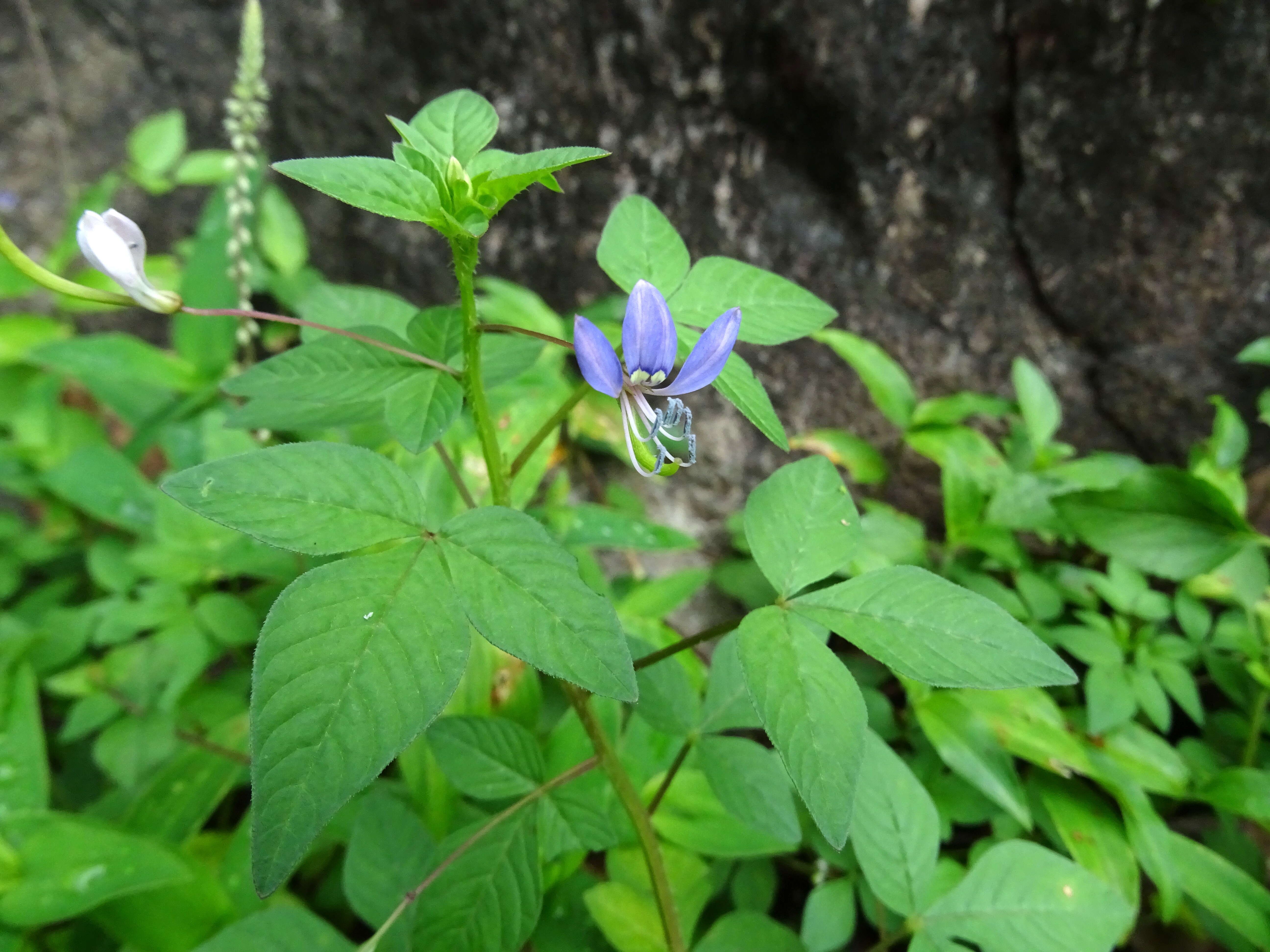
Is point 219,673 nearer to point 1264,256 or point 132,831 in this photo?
point 132,831

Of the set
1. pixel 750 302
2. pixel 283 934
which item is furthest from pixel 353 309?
pixel 283 934

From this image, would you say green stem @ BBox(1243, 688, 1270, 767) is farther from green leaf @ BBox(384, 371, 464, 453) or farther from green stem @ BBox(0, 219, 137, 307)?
green stem @ BBox(0, 219, 137, 307)

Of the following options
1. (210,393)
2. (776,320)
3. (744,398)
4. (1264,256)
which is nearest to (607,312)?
(210,393)

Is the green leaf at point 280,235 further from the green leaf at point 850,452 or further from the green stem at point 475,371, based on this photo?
the green stem at point 475,371

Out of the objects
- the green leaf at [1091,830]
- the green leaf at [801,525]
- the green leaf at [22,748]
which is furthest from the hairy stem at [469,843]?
the green leaf at [1091,830]

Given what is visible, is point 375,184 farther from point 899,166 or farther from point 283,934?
point 899,166

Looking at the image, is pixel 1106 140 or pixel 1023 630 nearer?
pixel 1023 630
